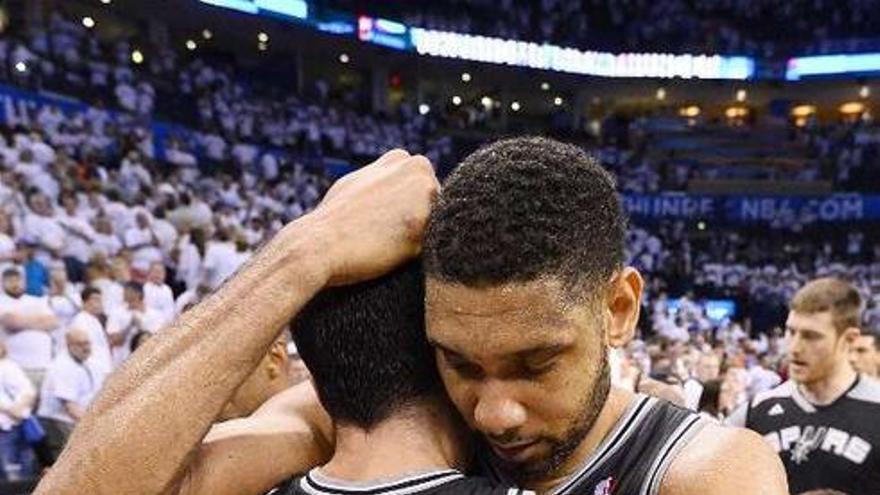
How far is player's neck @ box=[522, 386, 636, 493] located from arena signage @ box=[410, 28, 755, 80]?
28.1 metres

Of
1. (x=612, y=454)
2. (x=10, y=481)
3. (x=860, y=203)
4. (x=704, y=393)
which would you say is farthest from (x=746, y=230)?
(x=612, y=454)

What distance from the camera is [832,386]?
445 centimetres

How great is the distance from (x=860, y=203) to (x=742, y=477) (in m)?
27.4

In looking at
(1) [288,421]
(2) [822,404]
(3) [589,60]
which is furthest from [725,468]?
(3) [589,60]

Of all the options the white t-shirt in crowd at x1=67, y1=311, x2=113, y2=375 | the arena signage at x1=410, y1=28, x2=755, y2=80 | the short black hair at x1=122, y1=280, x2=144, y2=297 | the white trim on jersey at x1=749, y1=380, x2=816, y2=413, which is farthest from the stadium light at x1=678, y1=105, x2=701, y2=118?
the white trim on jersey at x1=749, y1=380, x2=816, y2=413

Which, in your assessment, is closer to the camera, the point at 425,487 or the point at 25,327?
the point at 425,487

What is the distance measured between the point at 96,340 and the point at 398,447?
18.4 feet

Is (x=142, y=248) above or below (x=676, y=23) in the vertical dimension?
below

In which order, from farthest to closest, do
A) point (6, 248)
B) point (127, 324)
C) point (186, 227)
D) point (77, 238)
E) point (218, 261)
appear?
1. point (186, 227)
2. point (218, 261)
3. point (77, 238)
4. point (127, 324)
5. point (6, 248)

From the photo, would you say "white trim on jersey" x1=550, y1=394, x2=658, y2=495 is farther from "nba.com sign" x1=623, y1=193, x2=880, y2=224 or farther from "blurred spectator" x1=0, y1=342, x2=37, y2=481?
"nba.com sign" x1=623, y1=193, x2=880, y2=224

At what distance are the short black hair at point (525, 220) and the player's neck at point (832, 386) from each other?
10.9 feet

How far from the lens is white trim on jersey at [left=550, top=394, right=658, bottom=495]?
1.43 meters

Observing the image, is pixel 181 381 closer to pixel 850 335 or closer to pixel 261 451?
pixel 261 451

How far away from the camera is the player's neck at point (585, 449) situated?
144cm
